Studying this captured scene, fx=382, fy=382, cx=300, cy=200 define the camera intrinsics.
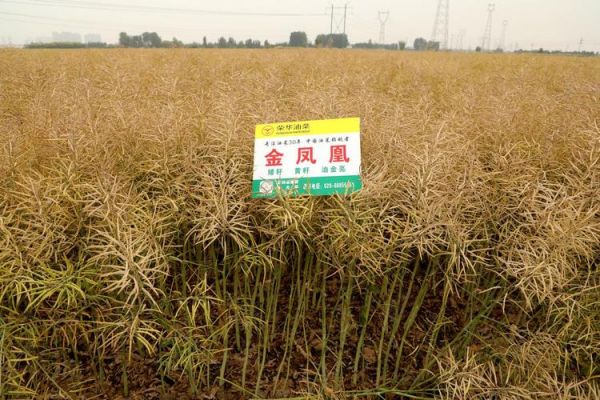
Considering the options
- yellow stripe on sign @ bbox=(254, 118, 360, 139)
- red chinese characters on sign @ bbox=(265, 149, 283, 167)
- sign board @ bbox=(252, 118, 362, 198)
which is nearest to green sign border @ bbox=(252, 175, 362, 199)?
sign board @ bbox=(252, 118, 362, 198)

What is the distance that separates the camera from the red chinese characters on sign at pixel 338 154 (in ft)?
5.49

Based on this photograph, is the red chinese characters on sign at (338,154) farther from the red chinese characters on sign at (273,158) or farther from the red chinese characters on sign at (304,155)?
the red chinese characters on sign at (273,158)

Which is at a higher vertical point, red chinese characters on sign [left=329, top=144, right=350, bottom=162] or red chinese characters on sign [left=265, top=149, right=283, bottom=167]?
red chinese characters on sign [left=329, top=144, right=350, bottom=162]

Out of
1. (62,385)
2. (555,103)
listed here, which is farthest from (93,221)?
(555,103)

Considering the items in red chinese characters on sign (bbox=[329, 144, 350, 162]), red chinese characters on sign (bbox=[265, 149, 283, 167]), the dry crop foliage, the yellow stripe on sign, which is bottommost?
the dry crop foliage

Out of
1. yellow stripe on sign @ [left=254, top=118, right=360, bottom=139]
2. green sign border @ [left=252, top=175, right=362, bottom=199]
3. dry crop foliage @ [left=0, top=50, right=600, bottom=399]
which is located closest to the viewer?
dry crop foliage @ [left=0, top=50, right=600, bottom=399]

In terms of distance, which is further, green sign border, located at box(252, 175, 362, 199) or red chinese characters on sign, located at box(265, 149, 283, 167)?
red chinese characters on sign, located at box(265, 149, 283, 167)

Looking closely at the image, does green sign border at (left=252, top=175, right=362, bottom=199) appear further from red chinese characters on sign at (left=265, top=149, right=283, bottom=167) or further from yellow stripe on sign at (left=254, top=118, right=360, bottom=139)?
yellow stripe on sign at (left=254, top=118, right=360, bottom=139)

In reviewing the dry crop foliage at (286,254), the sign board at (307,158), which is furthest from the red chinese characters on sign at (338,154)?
the dry crop foliage at (286,254)

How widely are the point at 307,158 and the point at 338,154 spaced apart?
0.14 metres

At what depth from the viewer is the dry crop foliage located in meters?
1.44

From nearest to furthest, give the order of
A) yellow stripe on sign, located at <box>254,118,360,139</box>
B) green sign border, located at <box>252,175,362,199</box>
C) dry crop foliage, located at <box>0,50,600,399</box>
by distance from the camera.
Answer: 1. dry crop foliage, located at <box>0,50,600,399</box>
2. green sign border, located at <box>252,175,362,199</box>
3. yellow stripe on sign, located at <box>254,118,360,139</box>

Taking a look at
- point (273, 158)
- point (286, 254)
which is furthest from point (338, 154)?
point (286, 254)

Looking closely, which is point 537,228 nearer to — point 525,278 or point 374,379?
point 525,278
